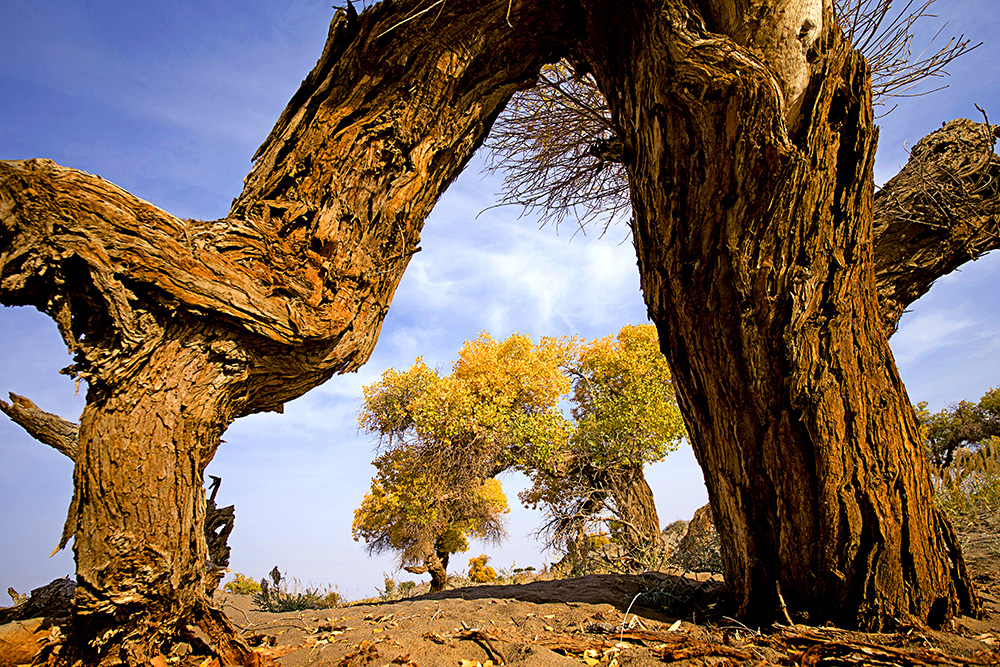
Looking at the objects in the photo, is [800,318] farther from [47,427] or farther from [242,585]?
[242,585]

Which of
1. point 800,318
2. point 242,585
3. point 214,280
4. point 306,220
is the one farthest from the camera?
point 242,585

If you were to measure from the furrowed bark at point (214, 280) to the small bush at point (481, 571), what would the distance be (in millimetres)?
9584

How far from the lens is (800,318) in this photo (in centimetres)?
255

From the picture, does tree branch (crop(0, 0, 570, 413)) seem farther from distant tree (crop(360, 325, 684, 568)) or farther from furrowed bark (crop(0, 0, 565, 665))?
distant tree (crop(360, 325, 684, 568))

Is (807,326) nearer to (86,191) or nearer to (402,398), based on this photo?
(86,191)

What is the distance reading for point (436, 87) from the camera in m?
3.08

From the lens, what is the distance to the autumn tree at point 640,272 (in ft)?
6.86

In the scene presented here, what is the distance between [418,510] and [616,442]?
472 cm

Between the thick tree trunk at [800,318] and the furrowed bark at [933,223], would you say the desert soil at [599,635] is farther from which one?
the furrowed bark at [933,223]

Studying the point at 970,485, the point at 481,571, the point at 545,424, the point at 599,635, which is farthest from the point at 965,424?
the point at 599,635

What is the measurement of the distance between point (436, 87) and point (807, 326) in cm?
254

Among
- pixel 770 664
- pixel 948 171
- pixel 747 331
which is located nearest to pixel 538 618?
pixel 770 664

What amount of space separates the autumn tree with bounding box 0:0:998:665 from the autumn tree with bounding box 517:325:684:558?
321 inches

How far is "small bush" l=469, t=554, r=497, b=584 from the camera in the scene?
35.9ft
